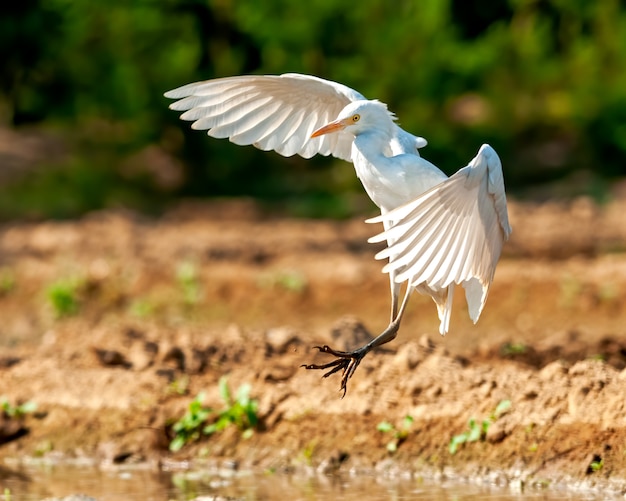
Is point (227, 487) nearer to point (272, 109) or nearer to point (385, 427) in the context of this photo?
point (385, 427)

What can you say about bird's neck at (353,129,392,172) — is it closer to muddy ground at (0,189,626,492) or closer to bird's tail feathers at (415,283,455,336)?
bird's tail feathers at (415,283,455,336)

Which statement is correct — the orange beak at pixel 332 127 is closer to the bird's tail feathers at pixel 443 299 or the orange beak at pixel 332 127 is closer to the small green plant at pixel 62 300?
the bird's tail feathers at pixel 443 299

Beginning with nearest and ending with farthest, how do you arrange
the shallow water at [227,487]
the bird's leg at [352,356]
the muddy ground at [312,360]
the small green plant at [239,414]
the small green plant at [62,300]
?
the bird's leg at [352,356] → the shallow water at [227,487] → the muddy ground at [312,360] → the small green plant at [239,414] → the small green plant at [62,300]

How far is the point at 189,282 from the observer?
12.6 meters

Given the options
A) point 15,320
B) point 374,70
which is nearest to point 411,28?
point 374,70

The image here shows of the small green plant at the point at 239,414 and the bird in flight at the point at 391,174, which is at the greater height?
the bird in flight at the point at 391,174

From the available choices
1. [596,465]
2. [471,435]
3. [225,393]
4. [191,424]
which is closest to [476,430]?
[471,435]

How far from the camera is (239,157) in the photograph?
20.9 meters

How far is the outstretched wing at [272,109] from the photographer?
616cm

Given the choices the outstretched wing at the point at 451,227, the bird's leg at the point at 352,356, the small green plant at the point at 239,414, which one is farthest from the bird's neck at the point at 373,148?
the small green plant at the point at 239,414

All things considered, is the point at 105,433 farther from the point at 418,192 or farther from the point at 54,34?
the point at 54,34

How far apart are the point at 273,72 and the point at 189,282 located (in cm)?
878

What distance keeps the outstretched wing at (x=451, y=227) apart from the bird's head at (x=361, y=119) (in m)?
0.66

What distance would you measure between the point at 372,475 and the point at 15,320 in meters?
6.32
